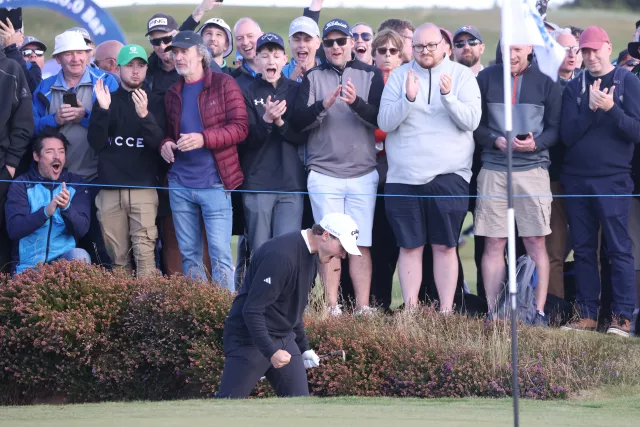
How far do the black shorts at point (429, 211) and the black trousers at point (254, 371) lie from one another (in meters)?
2.96

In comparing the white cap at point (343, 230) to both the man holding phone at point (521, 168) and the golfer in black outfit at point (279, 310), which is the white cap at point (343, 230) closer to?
the golfer in black outfit at point (279, 310)

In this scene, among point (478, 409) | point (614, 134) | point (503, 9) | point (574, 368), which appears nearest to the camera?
point (503, 9)

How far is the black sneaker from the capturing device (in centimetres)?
1324

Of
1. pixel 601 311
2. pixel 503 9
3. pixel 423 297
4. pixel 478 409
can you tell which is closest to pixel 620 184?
pixel 601 311

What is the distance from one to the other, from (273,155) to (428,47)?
82.3 inches

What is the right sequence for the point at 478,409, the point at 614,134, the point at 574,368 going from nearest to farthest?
the point at 478,409 → the point at 574,368 → the point at 614,134

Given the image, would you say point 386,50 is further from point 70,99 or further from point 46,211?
point 46,211

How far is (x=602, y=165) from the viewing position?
13.2 metres

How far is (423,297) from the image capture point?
1388cm

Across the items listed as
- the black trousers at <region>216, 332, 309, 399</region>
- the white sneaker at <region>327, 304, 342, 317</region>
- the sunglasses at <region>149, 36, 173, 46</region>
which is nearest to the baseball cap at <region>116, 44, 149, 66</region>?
the sunglasses at <region>149, 36, 173, 46</region>

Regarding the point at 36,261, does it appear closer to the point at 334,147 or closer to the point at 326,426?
the point at 334,147

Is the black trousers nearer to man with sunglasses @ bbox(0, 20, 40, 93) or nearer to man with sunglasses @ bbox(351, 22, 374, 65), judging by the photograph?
man with sunglasses @ bbox(0, 20, 40, 93)

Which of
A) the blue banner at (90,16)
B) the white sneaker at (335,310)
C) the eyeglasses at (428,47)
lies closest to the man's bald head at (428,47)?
the eyeglasses at (428,47)

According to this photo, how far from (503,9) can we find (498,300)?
5318 mm
